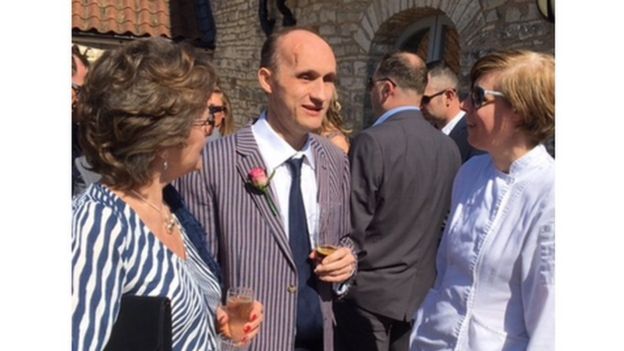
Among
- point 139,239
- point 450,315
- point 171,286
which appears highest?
point 139,239

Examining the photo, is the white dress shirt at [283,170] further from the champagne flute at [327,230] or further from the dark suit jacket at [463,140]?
the dark suit jacket at [463,140]

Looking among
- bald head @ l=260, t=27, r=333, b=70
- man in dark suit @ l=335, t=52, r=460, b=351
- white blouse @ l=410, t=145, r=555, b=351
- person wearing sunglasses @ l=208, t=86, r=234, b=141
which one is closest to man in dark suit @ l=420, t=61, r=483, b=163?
man in dark suit @ l=335, t=52, r=460, b=351

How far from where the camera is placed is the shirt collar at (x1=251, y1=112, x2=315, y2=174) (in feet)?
→ 8.38

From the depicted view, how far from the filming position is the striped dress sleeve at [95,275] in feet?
4.88

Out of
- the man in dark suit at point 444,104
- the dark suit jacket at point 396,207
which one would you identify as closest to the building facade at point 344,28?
the man in dark suit at point 444,104

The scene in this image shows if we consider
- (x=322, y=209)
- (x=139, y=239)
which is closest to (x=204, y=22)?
(x=322, y=209)

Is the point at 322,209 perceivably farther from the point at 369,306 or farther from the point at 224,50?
the point at 224,50

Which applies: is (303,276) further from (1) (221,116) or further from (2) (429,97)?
(2) (429,97)

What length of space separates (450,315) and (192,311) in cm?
85

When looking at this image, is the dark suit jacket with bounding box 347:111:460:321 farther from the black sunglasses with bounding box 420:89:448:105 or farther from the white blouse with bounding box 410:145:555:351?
the white blouse with bounding box 410:145:555:351

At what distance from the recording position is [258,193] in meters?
2.44

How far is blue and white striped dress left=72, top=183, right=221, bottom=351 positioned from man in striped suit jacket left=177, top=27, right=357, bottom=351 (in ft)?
1.61

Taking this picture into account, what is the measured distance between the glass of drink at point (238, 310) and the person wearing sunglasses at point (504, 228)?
2.05 ft

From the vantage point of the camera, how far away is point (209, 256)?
219cm
